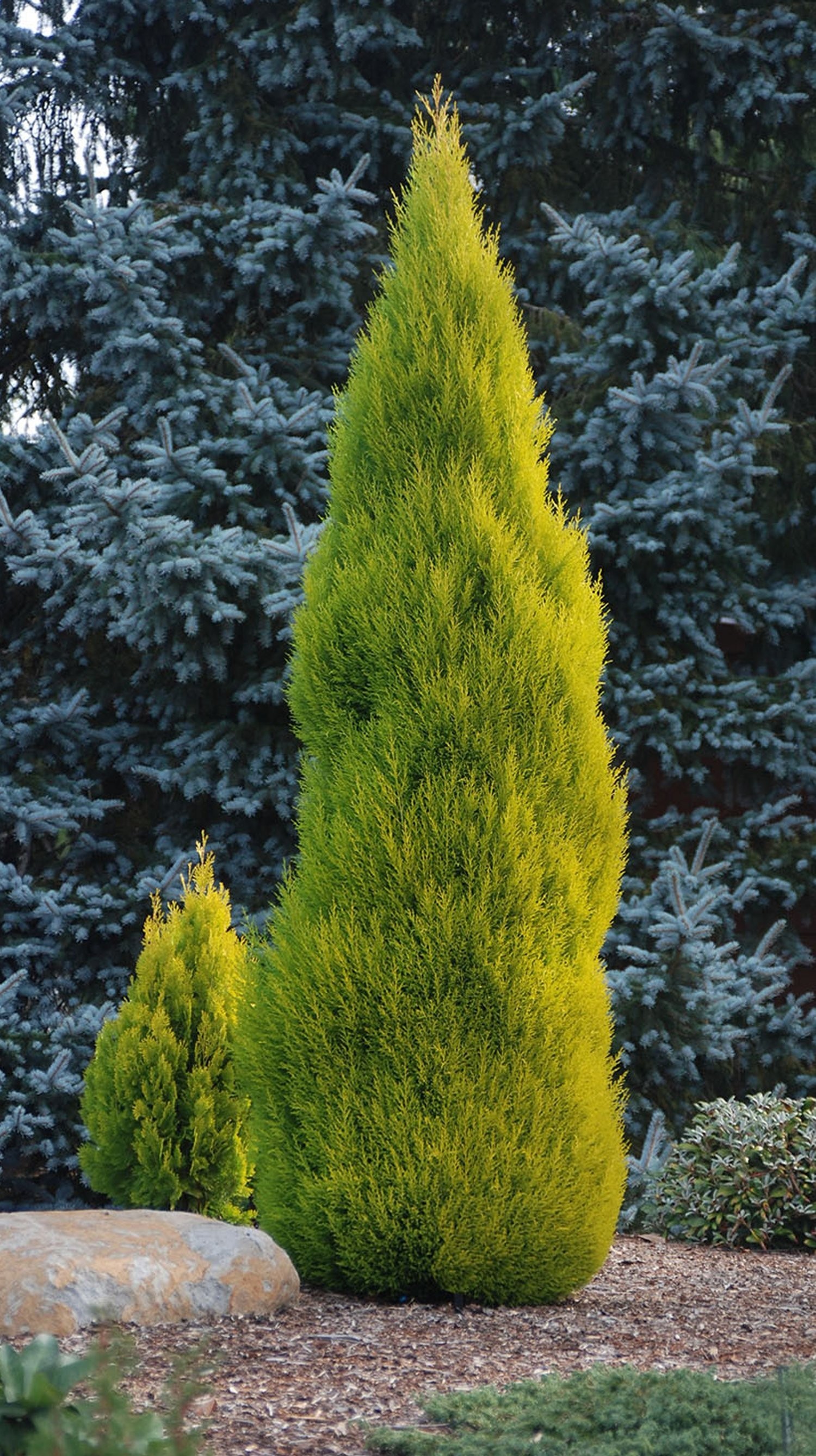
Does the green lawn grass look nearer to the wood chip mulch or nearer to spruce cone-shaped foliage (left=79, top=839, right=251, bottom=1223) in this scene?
the wood chip mulch

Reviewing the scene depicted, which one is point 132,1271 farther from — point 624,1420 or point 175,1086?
point 624,1420

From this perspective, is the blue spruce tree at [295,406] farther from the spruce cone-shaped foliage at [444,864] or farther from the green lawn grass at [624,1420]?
the green lawn grass at [624,1420]

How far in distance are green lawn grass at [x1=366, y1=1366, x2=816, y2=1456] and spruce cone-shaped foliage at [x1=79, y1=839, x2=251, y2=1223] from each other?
2083mm

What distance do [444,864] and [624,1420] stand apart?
1.78m

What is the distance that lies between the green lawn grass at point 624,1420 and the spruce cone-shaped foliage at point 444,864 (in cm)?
106

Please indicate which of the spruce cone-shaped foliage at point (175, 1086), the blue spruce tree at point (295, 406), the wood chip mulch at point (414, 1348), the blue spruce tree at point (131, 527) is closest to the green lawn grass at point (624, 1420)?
the wood chip mulch at point (414, 1348)

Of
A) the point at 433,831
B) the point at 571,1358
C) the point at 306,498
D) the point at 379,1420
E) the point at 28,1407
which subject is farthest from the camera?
the point at 306,498

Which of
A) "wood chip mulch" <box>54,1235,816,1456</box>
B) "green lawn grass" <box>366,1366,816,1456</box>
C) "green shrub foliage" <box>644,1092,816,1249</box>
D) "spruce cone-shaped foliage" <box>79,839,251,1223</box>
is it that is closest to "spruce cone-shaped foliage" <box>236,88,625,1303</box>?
"wood chip mulch" <box>54,1235,816,1456</box>

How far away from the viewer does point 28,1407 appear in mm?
2176

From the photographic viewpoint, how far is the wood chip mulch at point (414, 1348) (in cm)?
290

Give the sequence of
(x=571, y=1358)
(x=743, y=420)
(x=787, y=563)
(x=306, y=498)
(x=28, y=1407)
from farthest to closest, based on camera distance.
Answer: (x=787, y=563), (x=306, y=498), (x=743, y=420), (x=571, y=1358), (x=28, y=1407)

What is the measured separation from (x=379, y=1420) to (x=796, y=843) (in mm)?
4997

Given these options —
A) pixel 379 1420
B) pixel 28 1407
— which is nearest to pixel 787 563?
pixel 379 1420

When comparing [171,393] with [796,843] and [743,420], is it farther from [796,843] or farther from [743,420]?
[796,843]
